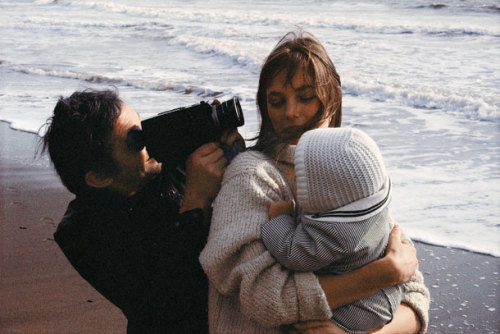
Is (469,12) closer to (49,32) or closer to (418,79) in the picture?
(418,79)

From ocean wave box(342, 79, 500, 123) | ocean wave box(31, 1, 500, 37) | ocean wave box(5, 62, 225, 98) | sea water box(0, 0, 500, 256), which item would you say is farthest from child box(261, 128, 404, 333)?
ocean wave box(31, 1, 500, 37)

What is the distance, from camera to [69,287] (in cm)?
275

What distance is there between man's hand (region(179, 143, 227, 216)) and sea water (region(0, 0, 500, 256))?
725mm

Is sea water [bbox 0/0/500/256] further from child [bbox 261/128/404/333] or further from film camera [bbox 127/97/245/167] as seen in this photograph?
child [bbox 261/128/404/333]

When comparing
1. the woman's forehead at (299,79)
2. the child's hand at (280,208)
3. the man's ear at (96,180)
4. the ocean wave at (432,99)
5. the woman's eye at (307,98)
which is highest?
the woman's forehead at (299,79)

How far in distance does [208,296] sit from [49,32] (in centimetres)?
1384

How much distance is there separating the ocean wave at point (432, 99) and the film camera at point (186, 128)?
201 inches

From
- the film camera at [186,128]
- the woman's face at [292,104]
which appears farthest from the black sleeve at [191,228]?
the woman's face at [292,104]

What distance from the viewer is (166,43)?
41.1 feet

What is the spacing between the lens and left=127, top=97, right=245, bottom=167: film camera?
142cm

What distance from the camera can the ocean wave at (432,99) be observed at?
6.14 metres

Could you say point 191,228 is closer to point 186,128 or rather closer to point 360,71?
point 186,128

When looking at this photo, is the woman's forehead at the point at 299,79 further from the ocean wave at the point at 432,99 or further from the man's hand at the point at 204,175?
the ocean wave at the point at 432,99

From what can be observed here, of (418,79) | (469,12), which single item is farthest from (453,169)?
(469,12)
